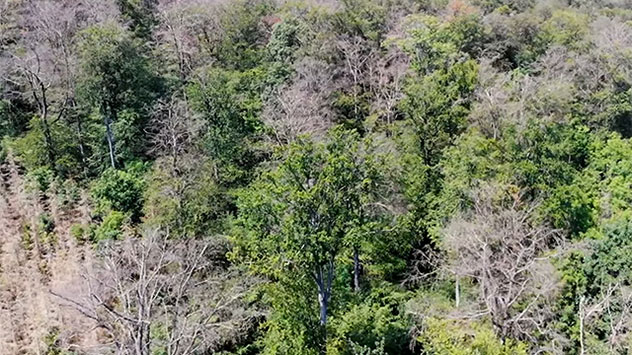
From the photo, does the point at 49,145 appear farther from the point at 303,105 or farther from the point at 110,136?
the point at 303,105

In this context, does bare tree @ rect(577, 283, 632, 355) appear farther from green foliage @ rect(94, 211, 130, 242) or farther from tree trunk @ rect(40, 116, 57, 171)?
tree trunk @ rect(40, 116, 57, 171)

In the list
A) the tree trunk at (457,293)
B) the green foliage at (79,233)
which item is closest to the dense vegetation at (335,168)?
the green foliage at (79,233)

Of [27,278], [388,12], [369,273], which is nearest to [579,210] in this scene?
[369,273]

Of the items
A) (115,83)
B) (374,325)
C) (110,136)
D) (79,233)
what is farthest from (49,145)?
(374,325)

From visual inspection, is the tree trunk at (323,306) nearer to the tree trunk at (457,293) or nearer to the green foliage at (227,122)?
the tree trunk at (457,293)

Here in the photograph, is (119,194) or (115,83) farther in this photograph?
(115,83)

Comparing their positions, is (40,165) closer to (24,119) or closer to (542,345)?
(24,119)
